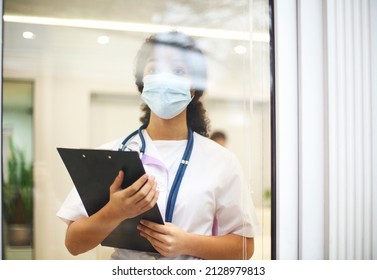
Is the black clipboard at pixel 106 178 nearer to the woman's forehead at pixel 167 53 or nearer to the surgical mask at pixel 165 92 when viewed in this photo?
the surgical mask at pixel 165 92

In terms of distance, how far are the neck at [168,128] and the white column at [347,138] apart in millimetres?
498

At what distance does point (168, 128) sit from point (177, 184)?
0.20m

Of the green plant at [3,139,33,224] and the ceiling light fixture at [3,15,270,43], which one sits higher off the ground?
the ceiling light fixture at [3,15,270,43]

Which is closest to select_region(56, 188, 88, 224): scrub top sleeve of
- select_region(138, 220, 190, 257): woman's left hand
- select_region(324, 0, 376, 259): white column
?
select_region(138, 220, 190, 257): woman's left hand

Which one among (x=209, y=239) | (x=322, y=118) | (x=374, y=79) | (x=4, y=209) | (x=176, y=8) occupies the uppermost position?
(x=176, y=8)

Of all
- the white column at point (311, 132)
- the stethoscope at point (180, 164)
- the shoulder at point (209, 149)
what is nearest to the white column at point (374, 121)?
the white column at point (311, 132)

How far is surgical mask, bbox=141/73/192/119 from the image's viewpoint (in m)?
1.28

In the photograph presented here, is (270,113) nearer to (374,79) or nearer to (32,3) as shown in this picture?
(374,79)

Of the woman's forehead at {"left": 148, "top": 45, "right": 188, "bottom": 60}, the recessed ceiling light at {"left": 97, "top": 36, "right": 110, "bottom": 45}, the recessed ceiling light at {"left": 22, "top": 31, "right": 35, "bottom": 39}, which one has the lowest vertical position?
the woman's forehead at {"left": 148, "top": 45, "right": 188, "bottom": 60}

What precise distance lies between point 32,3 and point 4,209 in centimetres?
71

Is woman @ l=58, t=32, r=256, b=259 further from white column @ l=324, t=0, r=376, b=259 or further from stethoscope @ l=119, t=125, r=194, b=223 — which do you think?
white column @ l=324, t=0, r=376, b=259

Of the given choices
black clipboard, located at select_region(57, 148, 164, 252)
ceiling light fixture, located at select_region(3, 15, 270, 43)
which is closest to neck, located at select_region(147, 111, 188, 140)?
black clipboard, located at select_region(57, 148, 164, 252)

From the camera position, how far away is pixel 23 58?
124 centimetres
